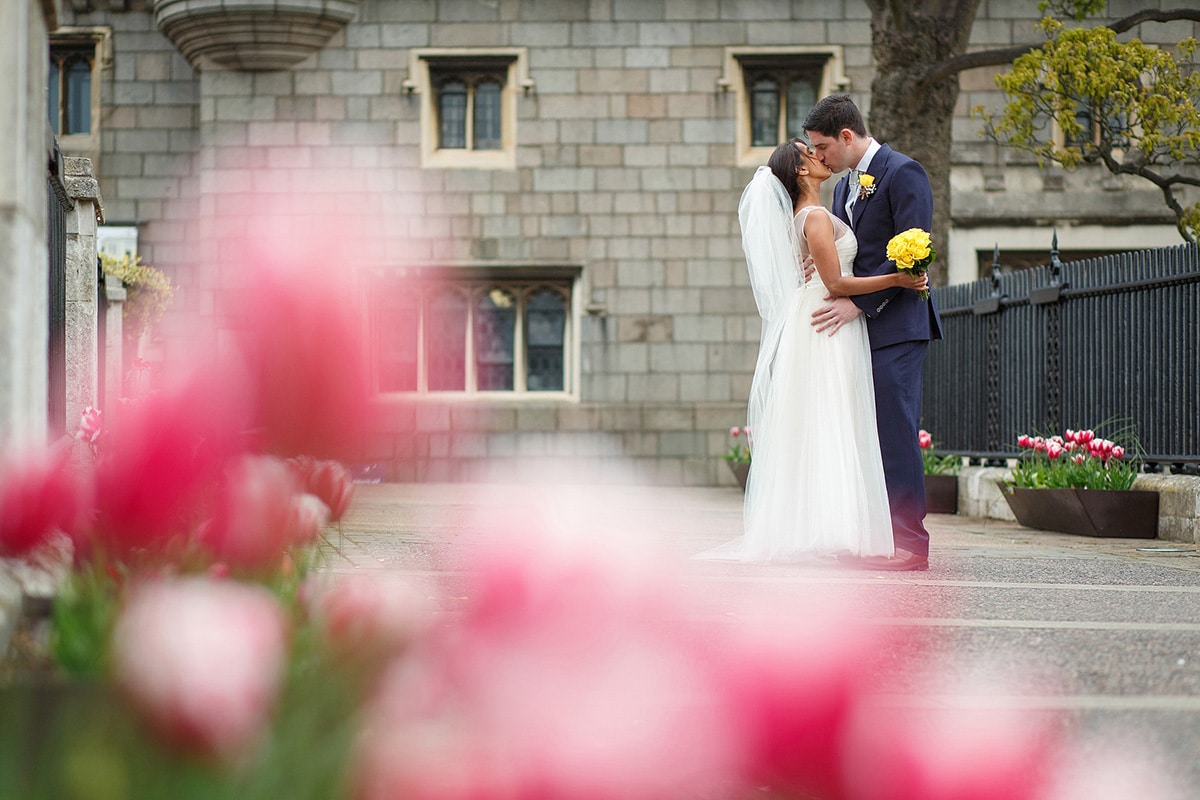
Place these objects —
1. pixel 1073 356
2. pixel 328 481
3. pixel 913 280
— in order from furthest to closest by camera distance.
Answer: pixel 1073 356, pixel 913 280, pixel 328 481

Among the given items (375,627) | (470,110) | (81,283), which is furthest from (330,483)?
(470,110)

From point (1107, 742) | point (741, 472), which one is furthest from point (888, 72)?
point (1107, 742)

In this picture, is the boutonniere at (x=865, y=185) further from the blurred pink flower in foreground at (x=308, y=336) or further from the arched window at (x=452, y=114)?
the arched window at (x=452, y=114)

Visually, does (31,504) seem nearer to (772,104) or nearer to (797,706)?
(797,706)

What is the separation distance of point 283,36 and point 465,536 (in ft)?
37.9

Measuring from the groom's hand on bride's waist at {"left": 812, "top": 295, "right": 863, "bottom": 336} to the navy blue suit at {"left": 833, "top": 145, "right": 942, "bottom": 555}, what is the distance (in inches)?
1.8

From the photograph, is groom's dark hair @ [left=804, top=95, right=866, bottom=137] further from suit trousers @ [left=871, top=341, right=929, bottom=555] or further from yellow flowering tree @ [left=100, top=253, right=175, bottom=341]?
yellow flowering tree @ [left=100, top=253, right=175, bottom=341]

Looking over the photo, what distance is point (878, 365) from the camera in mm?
6051

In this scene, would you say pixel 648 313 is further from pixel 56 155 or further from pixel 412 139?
pixel 56 155

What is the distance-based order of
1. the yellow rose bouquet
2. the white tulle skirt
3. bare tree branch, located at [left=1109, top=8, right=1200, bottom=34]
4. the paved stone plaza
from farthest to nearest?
bare tree branch, located at [left=1109, top=8, right=1200, bottom=34]
the white tulle skirt
the yellow rose bouquet
the paved stone plaza

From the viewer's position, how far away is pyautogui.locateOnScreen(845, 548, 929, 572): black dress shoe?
5.67 meters

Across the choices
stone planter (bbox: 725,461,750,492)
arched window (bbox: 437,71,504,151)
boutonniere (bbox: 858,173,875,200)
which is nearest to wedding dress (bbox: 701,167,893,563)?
boutonniere (bbox: 858,173,875,200)

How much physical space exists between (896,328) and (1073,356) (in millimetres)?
4717

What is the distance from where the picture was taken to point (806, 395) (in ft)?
20.1
